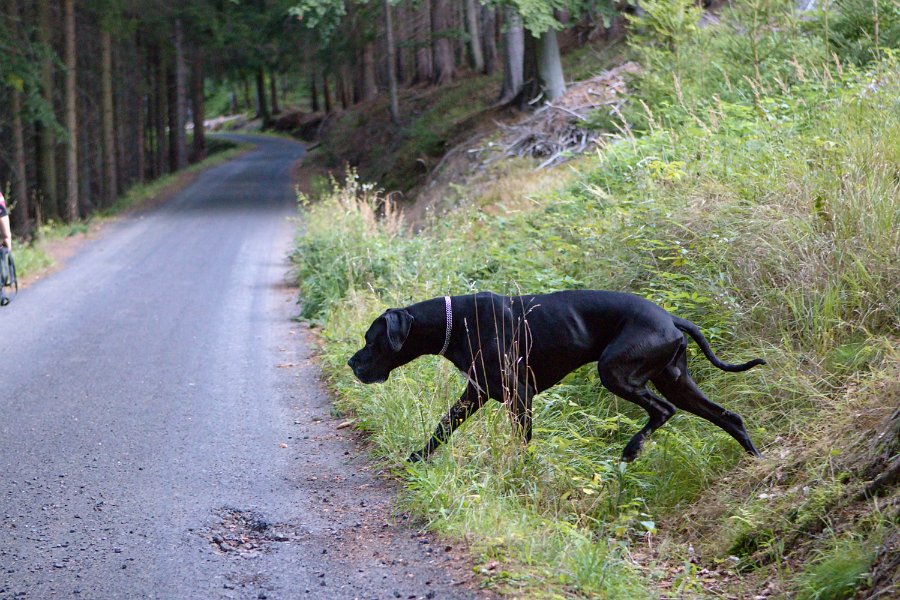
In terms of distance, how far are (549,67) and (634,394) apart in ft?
55.2

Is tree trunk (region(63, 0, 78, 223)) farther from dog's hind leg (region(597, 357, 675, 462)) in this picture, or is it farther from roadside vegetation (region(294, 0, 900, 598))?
dog's hind leg (region(597, 357, 675, 462))

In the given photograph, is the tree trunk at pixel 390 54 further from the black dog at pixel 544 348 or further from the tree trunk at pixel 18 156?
the black dog at pixel 544 348

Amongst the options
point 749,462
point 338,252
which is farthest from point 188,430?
point 338,252

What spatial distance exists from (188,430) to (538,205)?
7339 millimetres

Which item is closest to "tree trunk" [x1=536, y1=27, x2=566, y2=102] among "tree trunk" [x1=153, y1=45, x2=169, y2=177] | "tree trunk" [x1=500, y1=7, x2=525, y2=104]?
"tree trunk" [x1=500, y1=7, x2=525, y2=104]

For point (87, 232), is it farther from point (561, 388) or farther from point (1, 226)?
point (561, 388)

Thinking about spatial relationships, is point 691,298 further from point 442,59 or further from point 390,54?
point 442,59

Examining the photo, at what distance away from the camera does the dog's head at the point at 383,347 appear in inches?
229

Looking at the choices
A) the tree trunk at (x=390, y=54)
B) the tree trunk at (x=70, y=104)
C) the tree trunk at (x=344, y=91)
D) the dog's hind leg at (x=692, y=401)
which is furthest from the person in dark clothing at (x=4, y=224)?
the tree trunk at (x=344, y=91)

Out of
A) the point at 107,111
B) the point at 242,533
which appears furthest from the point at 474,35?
the point at 242,533

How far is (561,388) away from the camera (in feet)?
24.0

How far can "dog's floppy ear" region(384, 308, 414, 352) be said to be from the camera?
579cm

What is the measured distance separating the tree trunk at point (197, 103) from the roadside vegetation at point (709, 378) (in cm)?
3751

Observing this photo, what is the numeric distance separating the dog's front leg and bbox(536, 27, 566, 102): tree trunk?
1608 centimetres
